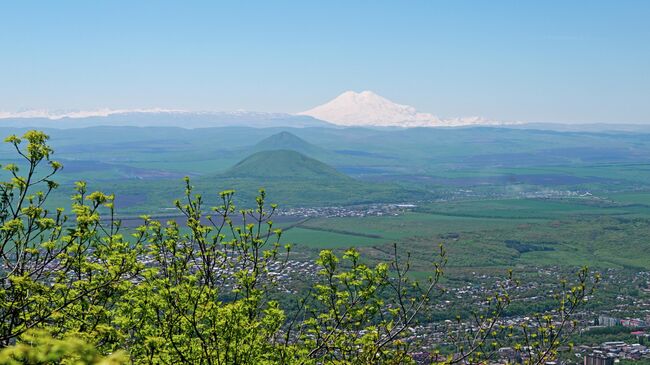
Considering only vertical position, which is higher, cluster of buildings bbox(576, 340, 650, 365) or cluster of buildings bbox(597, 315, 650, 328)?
cluster of buildings bbox(576, 340, 650, 365)

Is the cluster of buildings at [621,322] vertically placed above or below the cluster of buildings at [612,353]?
below

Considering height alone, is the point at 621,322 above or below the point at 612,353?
below

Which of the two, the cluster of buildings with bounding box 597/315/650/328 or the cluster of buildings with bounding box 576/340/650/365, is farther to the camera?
the cluster of buildings with bounding box 597/315/650/328

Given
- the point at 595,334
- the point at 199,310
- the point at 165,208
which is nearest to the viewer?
the point at 199,310

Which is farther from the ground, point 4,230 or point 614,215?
point 4,230

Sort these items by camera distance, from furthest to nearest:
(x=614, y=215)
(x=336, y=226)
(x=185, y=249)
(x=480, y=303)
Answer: (x=614, y=215) < (x=336, y=226) < (x=480, y=303) < (x=185, y=249)

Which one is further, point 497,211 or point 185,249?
point 497,211

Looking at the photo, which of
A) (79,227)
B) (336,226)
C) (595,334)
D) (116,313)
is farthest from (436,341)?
(336,226)

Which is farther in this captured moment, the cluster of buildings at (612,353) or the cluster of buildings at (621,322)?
the cluster of buildings at (621,322)

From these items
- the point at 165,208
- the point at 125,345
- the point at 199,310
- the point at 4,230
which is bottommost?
the point at 165,208

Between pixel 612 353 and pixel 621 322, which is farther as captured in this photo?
pixel 621 322

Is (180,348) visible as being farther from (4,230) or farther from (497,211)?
(497,211)
